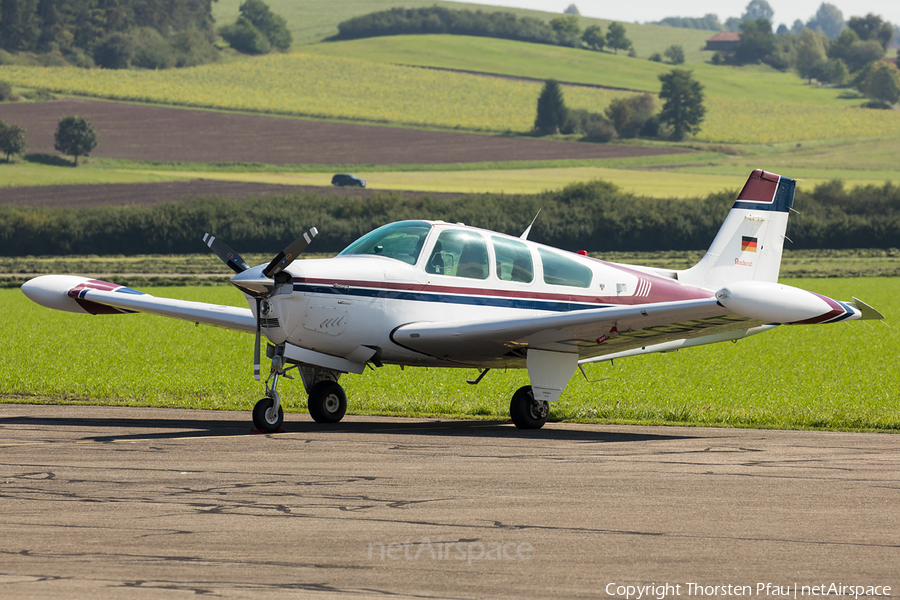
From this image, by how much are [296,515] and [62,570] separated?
1895 mm

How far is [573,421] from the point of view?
47.6ft

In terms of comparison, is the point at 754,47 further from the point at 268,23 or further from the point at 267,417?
the point at 267,417

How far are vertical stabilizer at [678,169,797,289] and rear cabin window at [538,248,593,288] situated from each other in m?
2.09

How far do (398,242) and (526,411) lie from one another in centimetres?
271

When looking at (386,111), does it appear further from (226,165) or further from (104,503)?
(104,503)

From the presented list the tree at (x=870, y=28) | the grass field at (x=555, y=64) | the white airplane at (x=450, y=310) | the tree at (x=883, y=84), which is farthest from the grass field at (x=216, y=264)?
the tree at (x=870, y=28)

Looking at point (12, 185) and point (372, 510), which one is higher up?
point (372, 510)

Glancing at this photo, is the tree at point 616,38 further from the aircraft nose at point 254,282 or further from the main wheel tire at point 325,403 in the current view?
the aircraft nose at point 254,282

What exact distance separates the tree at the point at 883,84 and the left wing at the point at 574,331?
450ft

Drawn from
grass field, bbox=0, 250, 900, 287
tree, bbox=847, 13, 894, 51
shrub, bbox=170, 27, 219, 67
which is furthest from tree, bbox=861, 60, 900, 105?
shrub, bbox=170, 27, 219, 67

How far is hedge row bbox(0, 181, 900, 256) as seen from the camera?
232ft

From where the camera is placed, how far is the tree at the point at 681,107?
119m

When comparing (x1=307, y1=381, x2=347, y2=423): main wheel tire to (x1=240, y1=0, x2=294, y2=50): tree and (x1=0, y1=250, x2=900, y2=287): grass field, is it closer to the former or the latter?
(x1=0, y1=250, x2=900, y2=287): grass field

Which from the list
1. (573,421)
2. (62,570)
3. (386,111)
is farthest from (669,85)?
(62,570)
